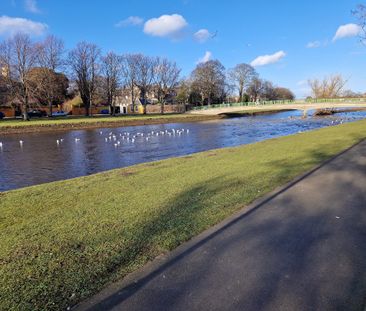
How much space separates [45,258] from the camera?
443 cm

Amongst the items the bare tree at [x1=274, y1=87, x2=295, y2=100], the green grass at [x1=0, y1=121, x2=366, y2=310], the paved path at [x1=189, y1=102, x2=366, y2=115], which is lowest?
the green grass at [x1=0, y1=121, x2=366, y2=310]

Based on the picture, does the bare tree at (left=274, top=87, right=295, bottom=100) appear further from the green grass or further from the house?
the green grass

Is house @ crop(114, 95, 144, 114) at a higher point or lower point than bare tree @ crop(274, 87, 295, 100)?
lower

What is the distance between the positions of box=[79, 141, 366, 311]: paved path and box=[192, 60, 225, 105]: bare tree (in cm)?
8825

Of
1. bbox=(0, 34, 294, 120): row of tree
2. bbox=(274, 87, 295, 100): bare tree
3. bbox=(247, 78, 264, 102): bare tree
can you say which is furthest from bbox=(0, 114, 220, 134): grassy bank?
bbox=(274, 87, 295, 100): bare tree

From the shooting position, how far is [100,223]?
575 cm

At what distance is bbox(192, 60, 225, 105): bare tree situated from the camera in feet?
299

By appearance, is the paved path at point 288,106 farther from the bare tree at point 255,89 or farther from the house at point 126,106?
the bare tree at point 255,89

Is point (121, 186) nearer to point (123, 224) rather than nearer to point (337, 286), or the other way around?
point (123, 224)

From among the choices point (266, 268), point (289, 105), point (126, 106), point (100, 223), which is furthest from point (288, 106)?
point (266, 268)

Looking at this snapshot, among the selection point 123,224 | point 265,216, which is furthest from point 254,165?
point 123,224

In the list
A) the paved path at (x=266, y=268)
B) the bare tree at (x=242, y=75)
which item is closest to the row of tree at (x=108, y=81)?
the bare tree at (x=242, y=75)

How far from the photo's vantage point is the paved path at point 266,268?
3.34 meters

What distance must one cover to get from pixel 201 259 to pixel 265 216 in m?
2.00
